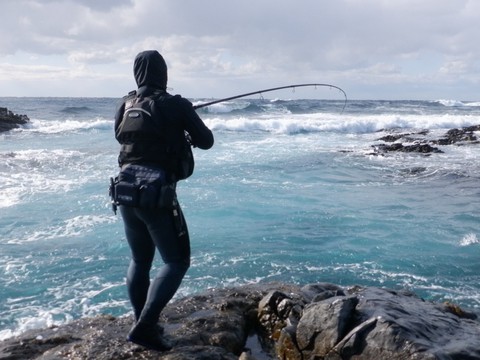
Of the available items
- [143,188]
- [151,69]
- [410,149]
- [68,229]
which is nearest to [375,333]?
[143,188]

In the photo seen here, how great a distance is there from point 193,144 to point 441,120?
131 ft

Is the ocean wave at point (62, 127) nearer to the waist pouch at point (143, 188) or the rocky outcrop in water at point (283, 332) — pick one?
the rocky outcrop in water at point (283, 332)

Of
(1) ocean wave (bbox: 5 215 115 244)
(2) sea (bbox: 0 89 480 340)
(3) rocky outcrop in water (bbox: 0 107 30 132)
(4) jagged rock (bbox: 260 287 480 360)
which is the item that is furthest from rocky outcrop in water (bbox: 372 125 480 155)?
(3) rocky outcrop in water (bbox: 0 107 30 132)

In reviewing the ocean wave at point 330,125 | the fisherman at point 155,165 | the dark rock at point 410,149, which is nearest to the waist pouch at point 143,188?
the fisherman at point 155,165

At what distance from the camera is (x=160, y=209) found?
3.50 m

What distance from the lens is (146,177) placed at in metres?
3.45

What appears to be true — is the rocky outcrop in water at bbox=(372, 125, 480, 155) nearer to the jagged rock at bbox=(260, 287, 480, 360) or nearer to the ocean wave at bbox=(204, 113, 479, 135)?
the ocean wave at bbox=(204, 113, 479, 135)

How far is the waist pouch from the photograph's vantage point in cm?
341

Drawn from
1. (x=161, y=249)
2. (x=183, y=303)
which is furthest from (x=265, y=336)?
(x=161, y=249)

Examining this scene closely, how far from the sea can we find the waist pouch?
3327 millimetres

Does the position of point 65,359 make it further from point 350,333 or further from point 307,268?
point 307,268

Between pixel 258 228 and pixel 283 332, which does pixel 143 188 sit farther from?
pixel 258 228

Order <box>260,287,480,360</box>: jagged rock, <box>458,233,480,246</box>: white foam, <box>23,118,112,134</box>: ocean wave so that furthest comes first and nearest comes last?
<box>23,118,112,134</box>: ocean wave
<box>458,233,480,246</box>: white foam
<box>260,287,480,360</box>: jagged rock

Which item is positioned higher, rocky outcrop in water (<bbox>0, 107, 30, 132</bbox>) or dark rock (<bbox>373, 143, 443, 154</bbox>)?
rocky outcrop in water (<bbox>0, 107, 30, 132</bbox>)
